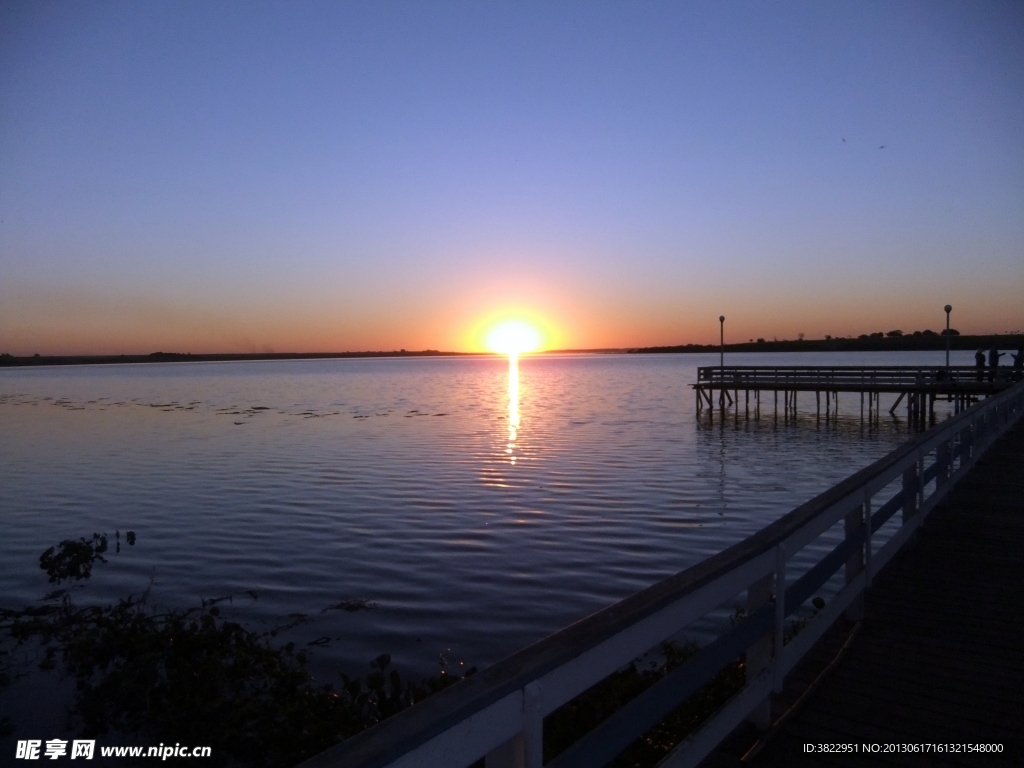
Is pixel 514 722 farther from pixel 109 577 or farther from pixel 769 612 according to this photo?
pixel 109 577

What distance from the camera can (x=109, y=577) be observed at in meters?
12.3

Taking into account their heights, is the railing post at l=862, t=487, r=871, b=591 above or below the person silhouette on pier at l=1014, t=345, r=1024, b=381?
below

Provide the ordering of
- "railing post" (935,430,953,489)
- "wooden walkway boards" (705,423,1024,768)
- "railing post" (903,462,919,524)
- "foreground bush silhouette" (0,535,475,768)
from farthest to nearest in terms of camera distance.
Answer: "railing post" (935,430,953,489) → "railing post" (903,462,919,524) → "foreground bush silhouette" (0,535,475,768) → "wooden walkway boards" (705,423,1024,768)

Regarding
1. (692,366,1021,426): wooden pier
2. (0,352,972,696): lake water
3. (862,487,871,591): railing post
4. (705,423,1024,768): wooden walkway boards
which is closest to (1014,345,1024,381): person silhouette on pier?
(692,366,1021,426): wooden pier

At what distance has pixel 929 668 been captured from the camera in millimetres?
4859

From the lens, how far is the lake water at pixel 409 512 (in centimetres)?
1068

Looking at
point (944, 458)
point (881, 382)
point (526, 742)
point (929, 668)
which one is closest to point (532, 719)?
point (526, 742)

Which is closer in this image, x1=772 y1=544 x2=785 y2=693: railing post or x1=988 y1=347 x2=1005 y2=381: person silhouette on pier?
x1=772 y1=544 x2=785 y2=693: railing post

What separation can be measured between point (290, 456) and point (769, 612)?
2431 centimetres

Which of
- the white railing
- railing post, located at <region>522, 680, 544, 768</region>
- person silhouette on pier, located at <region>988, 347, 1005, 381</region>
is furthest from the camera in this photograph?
person silhouette on pier, located at <region>988, 347, 1005, 381</region>

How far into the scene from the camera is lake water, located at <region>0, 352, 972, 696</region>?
1068 cm

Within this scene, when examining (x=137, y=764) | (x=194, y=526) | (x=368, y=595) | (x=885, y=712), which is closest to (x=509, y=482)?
(x=194, y=526)

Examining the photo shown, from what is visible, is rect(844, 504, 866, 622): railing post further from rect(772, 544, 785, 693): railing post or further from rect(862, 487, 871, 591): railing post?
rect(772, 544, 785, 693): railing post

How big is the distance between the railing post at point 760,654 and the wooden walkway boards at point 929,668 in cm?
10
